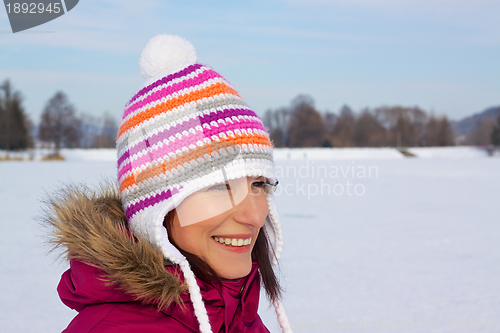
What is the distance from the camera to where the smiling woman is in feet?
3.53

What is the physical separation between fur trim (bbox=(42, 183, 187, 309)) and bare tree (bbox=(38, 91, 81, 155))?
3493 centimetres

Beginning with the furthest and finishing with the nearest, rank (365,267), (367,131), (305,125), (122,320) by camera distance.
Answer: (367,131)
(305,125)
(365,267)
(122,320)

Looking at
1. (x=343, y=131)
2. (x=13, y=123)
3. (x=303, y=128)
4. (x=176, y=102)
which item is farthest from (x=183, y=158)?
(x=343, y=131)

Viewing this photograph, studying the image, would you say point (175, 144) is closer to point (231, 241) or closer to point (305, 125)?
point (231, 241)

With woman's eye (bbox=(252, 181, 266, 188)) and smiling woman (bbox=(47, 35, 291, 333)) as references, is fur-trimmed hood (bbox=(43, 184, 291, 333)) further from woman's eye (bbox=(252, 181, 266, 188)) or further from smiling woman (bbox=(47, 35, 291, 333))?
woman's eye (bbox=(252, 181, 266, 188))

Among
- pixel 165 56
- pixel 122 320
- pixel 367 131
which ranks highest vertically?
pixel 165 56

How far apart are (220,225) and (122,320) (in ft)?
1.19

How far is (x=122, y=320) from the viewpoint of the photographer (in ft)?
3.43

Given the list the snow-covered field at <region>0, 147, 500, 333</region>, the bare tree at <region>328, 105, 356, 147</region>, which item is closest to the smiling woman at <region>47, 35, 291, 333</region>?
the snow-covered field at <region>0, 147, 500, 333</region>

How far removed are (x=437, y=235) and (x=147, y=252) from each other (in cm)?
511

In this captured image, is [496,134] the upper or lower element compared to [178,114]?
lower

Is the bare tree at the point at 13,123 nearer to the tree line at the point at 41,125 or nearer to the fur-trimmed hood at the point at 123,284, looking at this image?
the tree line at the point at 41,125

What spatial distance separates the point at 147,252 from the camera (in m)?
1.10

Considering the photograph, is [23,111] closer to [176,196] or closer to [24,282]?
[24,282]
